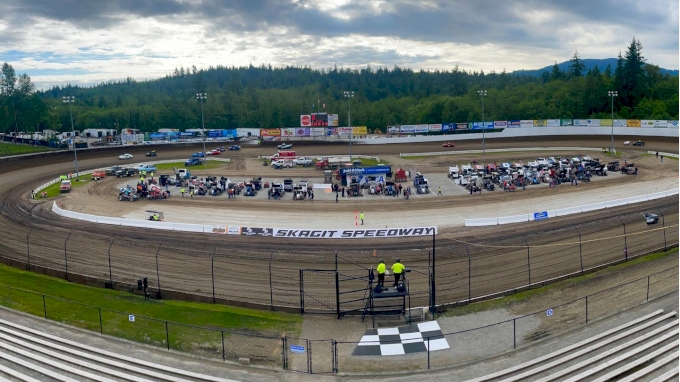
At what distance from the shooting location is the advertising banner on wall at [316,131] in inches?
4318

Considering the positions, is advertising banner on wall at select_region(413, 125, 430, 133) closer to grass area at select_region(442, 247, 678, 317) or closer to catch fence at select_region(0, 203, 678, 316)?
catch fence at select_region(0, 203, 678, 316)

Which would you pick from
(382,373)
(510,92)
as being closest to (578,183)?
(382,373)

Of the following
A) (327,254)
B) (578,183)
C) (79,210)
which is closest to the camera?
(327,254)

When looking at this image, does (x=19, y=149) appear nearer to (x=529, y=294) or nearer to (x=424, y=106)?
(x=424, y=106)

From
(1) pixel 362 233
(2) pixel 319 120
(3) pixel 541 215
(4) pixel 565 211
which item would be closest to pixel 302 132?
(2) pixel 319 120

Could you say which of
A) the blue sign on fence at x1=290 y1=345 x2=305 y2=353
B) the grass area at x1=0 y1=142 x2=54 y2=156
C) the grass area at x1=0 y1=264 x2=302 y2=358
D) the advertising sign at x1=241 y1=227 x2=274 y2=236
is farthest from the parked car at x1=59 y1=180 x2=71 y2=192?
the blue sign on fence at x1=290 y1=345 x2=305 y2=353

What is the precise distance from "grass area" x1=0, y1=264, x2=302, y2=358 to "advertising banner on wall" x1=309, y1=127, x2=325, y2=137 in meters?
83.5

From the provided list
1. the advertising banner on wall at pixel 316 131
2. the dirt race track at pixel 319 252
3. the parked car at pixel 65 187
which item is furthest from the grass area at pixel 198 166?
the advertising banner on wall at pixel 316 131

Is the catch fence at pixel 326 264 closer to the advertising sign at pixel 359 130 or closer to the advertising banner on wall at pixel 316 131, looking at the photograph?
the advertising banner on wall at pixel 316 131

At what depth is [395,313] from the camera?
78.1ft

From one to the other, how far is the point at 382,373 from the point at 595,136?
275 ft

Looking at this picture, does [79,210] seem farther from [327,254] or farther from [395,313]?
[395,313]

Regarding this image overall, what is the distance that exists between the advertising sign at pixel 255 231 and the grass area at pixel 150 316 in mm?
12783

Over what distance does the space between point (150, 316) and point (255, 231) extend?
15717 millimetres
